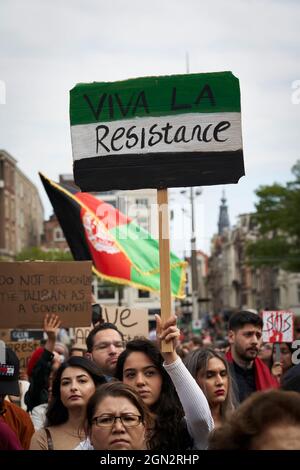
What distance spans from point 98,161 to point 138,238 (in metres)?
8.24

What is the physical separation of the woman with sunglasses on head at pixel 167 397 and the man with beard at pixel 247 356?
5.43 feet

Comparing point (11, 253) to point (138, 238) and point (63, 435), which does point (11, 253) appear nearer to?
point (138, 238)

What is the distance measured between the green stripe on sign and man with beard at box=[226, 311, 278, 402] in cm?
245

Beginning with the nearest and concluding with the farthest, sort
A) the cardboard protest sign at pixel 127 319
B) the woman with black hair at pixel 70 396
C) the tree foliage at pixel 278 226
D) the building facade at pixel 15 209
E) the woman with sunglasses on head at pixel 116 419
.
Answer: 1. the woman with sunglasses on head at pixel 116 419
2. the woman with black hair at pixel 70 396
3. the cardboard protest sign at pixel 127 319
4. the tree foliage at pixel 278 226
5. the building facade at pixel 15 209

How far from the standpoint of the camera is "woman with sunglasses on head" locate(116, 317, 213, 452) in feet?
14.5

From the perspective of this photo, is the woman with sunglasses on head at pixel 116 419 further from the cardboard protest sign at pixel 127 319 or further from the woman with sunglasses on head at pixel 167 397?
the cardboard protest sign at pixel 127 319

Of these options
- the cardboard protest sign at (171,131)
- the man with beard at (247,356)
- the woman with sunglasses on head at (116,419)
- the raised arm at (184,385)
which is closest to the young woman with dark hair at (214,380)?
the raised arm at (184,385)

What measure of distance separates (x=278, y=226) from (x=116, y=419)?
56.7 m

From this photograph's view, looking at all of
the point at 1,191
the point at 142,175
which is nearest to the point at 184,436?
the point at 142,175

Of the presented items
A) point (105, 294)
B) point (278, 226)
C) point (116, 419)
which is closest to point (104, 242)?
point (116, 419)

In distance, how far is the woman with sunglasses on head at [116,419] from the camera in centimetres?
381

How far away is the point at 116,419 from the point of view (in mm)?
3906

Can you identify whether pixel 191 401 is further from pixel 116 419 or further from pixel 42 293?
pixel 42 293

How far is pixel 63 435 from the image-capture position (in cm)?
535
